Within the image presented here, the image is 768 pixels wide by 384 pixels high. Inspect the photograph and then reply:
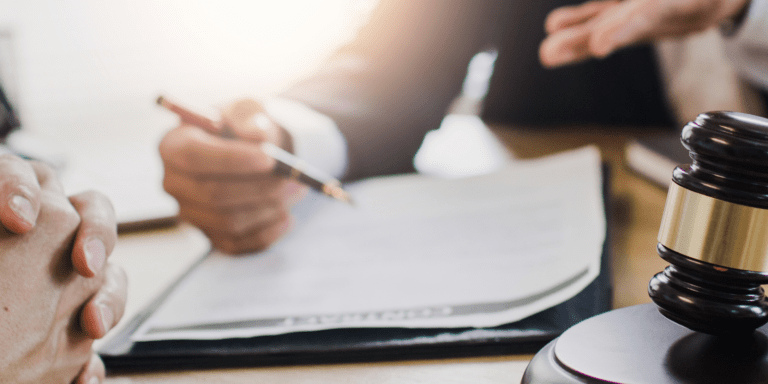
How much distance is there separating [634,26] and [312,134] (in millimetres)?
389

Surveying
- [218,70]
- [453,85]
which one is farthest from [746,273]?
[218,70]

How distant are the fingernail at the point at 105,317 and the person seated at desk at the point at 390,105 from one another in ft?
0.75

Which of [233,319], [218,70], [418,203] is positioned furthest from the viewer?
[218,70]

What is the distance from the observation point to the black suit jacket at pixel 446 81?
78 centimetres

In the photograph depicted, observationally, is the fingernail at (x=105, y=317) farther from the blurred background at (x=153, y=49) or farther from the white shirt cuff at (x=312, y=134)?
the blurred background at (x=153, y=49)

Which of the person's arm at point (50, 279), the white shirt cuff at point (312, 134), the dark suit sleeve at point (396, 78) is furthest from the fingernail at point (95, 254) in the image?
the dark suit sleeve at point (396, 78)

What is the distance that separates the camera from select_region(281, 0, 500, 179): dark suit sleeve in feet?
2.50

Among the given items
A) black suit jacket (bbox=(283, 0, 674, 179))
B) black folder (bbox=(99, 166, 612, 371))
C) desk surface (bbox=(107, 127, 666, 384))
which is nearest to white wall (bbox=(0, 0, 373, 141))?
black suit jacket (bbox=(283, 0, 674, 179))

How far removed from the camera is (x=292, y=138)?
2.08ft

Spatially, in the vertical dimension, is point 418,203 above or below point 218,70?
above

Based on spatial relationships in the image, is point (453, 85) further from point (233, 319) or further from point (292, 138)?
point (233, 319)

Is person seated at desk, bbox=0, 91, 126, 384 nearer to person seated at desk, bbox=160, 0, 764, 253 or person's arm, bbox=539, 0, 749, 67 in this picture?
person seated at desk, bbox=160, 0, 764, 253

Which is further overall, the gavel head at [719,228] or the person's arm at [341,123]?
the person's arm at [341,123]

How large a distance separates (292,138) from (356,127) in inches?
6.2
